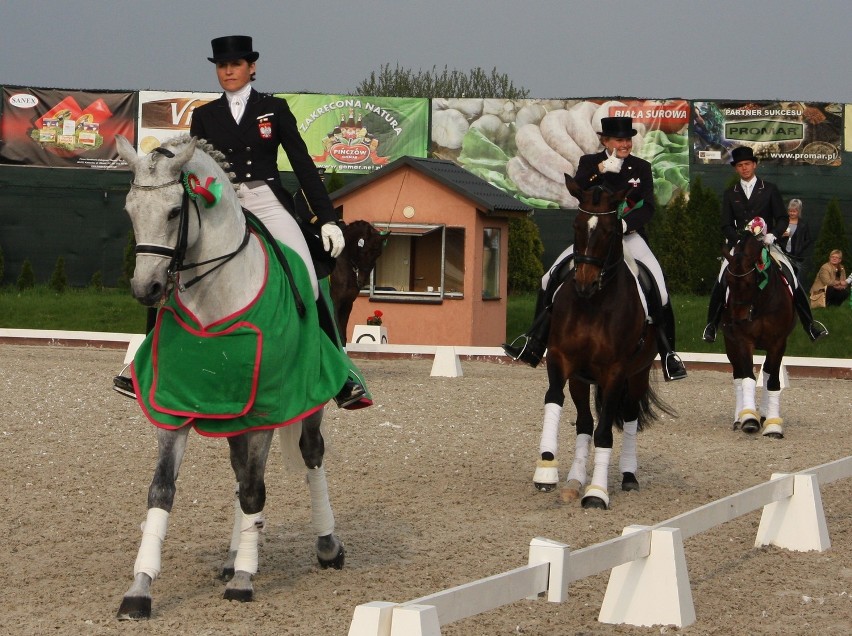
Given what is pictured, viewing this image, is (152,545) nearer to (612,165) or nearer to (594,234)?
(594,234)

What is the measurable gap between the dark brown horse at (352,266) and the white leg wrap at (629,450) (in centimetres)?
679

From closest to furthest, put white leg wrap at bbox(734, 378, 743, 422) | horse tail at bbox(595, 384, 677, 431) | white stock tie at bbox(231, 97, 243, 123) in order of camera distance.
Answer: white stock tie at bbox(231, 97, 243, 123), horse tail at bbox(595, 384, 677, 431), white leg wrap at bbox(734, 378, 743, 422)

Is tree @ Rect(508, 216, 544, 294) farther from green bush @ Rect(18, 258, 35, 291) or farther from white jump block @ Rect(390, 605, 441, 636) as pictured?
white jump block @ Rect(390, 605, 441, 636)

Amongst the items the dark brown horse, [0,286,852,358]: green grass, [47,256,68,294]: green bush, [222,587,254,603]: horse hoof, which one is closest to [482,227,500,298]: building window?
[0,286,852,358]: green grass

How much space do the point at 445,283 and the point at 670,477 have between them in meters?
12.6

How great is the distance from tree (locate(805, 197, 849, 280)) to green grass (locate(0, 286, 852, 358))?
2.94m

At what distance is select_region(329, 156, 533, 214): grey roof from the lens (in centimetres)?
2255

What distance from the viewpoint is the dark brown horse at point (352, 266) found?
16.5 m

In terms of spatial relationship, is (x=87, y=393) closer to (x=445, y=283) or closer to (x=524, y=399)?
(x=524, y=399)

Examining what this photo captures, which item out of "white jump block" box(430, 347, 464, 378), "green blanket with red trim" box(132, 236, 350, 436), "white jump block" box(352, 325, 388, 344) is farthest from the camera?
"white jump block" box(352, 325, 388, 344)

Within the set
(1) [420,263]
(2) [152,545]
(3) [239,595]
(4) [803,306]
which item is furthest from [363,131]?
(2) [152,545]


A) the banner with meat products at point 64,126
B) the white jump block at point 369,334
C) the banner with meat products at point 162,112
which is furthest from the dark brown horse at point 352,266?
the banner with meat products at point 64,126

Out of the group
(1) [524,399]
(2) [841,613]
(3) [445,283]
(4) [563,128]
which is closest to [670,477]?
(2) [841,613]

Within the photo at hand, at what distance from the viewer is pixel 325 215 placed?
707cm
